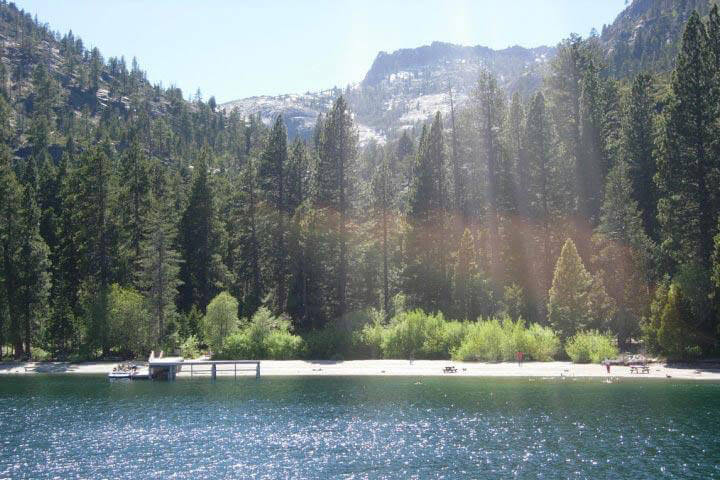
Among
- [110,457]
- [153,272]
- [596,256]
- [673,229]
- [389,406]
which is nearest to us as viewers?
[110,457]

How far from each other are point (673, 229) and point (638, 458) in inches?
1373

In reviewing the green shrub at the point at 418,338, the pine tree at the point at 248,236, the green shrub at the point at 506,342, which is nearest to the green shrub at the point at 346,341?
the green shrub at the point at 418,338

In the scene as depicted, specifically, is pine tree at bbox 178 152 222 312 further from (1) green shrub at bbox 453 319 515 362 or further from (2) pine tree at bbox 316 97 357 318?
(1) green shrub at bbox 453 319 515 362

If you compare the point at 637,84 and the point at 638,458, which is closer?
the point at 638,458

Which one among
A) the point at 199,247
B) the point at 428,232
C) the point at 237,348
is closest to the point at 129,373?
the point at 237,348

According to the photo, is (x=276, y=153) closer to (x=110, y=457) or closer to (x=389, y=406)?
(x=389, y=406)

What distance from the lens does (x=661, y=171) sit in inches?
2299

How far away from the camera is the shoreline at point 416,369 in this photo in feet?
159

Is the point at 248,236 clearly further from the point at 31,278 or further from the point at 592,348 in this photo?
the point at 592,348

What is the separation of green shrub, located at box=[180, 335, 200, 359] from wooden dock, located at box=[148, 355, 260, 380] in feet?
6.02

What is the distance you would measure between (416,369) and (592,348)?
14829 millimetres

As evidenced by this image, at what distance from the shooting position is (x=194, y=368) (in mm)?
64562

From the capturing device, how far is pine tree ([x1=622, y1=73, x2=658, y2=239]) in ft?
218

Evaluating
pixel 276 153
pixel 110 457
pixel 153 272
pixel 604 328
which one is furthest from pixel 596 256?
pixel 110 457
